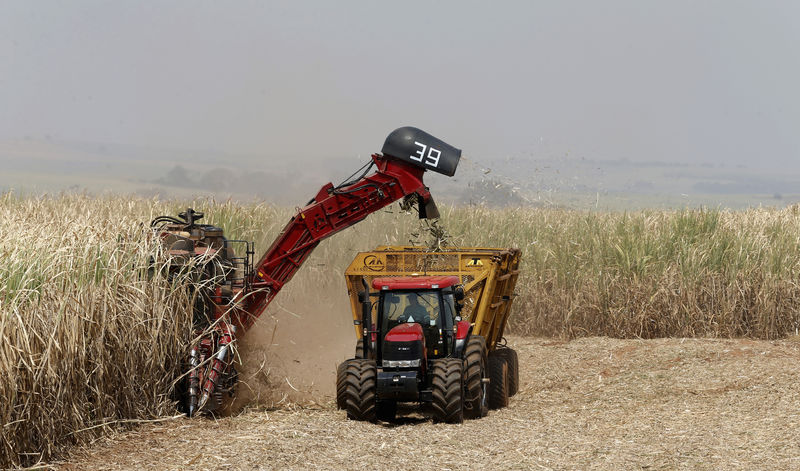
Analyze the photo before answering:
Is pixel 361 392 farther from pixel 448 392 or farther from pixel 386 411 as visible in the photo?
pixel 448 392

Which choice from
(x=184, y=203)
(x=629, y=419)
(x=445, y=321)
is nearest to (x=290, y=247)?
(x=445, y=321)

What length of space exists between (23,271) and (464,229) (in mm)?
12706

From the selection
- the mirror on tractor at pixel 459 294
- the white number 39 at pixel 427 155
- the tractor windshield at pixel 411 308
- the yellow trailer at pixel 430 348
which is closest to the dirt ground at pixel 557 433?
the yellow trailer at pixel 430 348

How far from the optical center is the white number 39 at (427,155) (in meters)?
11.0

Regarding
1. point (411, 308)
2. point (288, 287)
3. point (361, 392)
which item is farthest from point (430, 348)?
point (288, 287)

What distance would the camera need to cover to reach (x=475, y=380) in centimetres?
999

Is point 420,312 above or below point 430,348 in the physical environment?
above

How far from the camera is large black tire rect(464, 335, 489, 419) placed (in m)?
9.98

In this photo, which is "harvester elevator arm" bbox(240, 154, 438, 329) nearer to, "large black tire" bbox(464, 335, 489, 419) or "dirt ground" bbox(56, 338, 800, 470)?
"dirt ground" bbox(56, 338, 800, 470)

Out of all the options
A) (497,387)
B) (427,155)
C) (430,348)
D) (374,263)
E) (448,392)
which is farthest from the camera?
(374,263)

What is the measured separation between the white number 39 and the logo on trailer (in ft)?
5.44

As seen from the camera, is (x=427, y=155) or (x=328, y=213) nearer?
(x=427, y=155)

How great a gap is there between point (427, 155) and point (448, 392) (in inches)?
119

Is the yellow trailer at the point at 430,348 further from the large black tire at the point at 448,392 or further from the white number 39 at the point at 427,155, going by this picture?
the white number 39 at the point at 427,155
